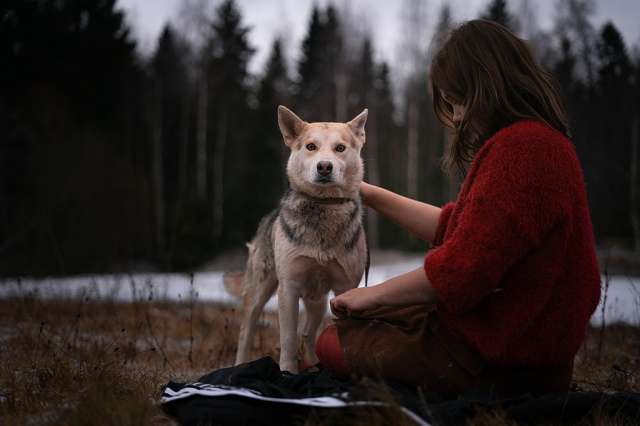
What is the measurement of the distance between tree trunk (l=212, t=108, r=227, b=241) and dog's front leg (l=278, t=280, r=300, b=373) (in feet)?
53.0

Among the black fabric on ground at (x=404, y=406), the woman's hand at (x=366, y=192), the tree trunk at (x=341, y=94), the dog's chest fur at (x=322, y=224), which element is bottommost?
the black fabric on ground at (x=404, y=406)

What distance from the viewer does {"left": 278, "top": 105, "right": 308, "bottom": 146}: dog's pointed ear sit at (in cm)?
362

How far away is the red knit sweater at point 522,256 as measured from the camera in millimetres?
1804

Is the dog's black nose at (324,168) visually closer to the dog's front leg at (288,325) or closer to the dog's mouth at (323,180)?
the dog's mouth at (323,180)

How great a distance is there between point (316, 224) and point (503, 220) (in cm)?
164

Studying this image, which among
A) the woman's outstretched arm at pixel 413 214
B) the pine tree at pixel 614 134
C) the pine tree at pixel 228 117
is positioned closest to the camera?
the woman's outstretched arm at pixel 413 214

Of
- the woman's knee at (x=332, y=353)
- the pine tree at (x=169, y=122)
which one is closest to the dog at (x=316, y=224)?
the woman's knee at (x=332, y=353)

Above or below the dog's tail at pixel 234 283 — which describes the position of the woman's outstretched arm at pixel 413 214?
above

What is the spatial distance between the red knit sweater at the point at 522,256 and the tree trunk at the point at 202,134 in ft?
59.5

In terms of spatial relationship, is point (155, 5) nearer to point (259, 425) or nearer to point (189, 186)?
point (189, 186)

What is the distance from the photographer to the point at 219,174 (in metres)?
20.2

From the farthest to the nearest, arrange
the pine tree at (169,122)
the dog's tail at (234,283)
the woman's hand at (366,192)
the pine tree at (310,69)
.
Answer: the pine tree at (310,69) → the pine tree at (169,122) → the dog's tail at (234,283) → the woman's hand at (366,192)

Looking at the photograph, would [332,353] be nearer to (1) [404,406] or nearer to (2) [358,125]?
(1) [404,406]

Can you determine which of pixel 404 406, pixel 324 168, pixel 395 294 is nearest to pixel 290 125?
pixel 324 168
